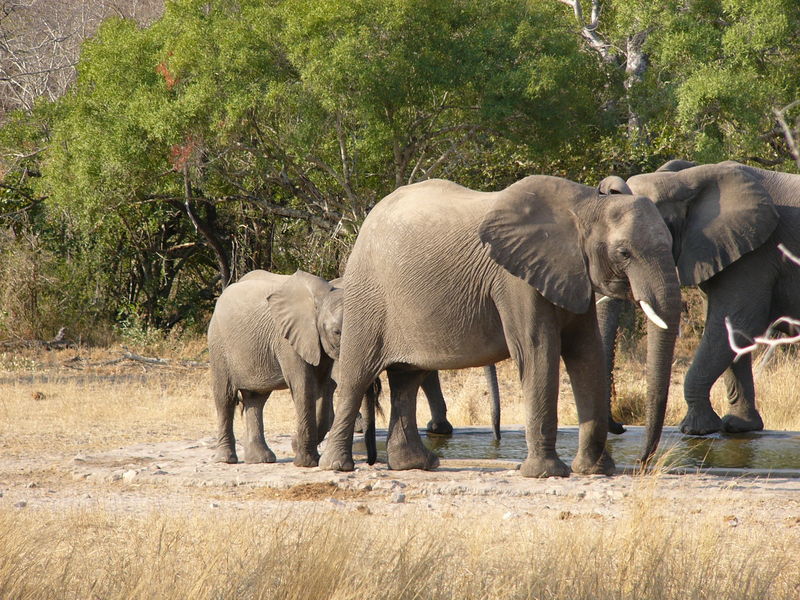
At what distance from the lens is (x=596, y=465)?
865cm

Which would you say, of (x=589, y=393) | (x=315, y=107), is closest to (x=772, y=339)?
(x=589, y=393)

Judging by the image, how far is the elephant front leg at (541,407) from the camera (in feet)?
27.2

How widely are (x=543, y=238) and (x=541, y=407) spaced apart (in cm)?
123

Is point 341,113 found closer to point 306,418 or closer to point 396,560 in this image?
point 306,418

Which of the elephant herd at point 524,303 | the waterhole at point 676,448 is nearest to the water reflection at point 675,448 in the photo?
the waterhole at point 676,448

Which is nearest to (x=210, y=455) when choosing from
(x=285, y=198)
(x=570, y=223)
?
(x=570, y=223)

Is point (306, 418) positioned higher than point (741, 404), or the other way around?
point (306, 418)

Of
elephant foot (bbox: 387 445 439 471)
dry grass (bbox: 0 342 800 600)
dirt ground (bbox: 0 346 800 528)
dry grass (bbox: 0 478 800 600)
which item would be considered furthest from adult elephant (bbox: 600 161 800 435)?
dry grass (bbox: 0 478 800 600)

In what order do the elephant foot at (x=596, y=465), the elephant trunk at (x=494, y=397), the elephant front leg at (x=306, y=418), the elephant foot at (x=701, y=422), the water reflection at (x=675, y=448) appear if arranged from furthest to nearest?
→ the elephant foot at (x=701, y=422) → the elephant trunk at (x=494, y=397) → the elephant front leg at (x=306, y=418) → the water reflection at (x=675, y=448) → the elephant foot at (x=596, y=465)

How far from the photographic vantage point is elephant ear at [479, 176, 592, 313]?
8.18m

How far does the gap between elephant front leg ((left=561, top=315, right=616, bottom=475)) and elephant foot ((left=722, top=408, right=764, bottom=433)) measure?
265cm

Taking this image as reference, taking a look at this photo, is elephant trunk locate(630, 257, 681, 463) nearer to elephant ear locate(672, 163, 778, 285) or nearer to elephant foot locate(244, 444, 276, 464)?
elephant ear locate(672, 163, 778, 285)

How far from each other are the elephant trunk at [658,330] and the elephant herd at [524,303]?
0.01 m

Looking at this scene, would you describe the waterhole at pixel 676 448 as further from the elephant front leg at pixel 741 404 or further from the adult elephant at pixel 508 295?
the adult elephant at pixel 508 295
